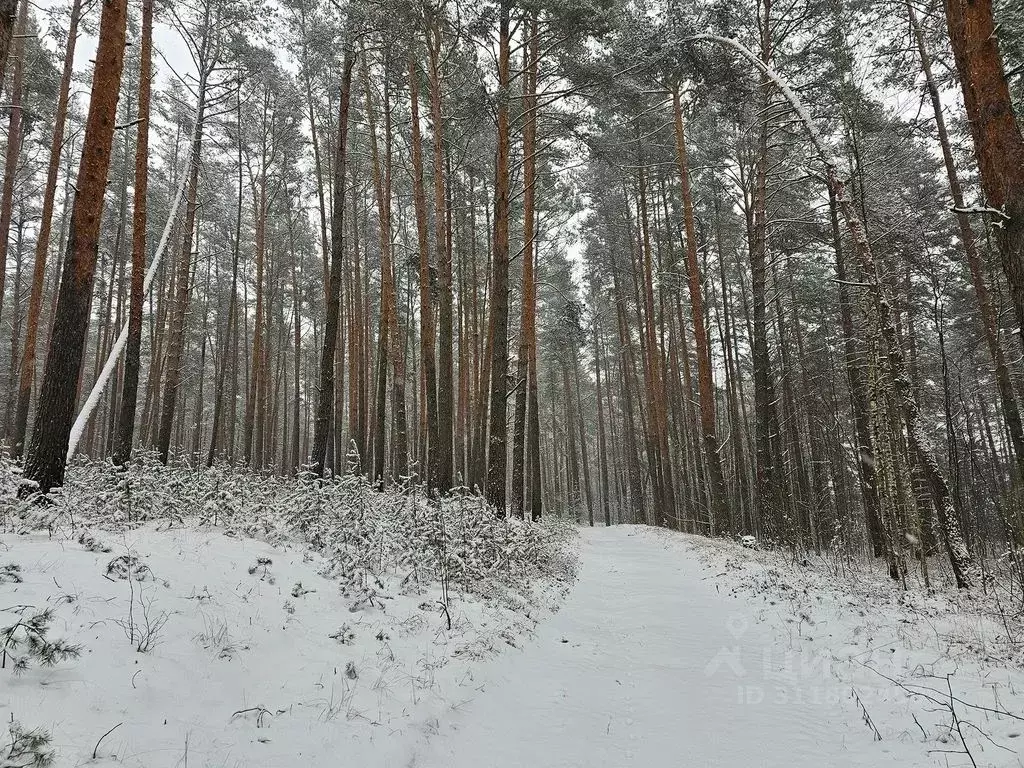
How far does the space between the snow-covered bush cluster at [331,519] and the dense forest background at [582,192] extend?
0.61 metres

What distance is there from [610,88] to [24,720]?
490 inches

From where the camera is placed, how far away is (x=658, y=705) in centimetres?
382

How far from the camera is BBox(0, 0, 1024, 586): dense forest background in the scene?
7.96m

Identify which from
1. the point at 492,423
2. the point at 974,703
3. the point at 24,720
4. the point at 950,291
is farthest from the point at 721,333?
the point at 24,720

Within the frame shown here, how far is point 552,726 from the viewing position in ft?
11.6

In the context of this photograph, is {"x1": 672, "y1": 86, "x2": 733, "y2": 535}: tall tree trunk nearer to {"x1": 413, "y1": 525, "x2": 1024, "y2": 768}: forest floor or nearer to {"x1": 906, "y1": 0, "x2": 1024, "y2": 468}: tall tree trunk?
{"x1": 906, "y1": 0, "x2": 1024, "y2": 468}: tall tree trunk

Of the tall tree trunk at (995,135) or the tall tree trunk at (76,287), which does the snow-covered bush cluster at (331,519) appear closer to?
the tall tree trunk at (76,287)

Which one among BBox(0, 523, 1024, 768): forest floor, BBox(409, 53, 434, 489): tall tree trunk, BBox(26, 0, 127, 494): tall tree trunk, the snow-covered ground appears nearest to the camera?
the snow-covered ground

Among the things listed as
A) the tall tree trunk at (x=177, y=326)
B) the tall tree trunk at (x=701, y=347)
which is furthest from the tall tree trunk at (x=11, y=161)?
the tall tree trunk at (x=701, y=347)

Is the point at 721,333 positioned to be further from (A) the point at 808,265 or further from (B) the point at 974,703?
(B) the point at 974,703

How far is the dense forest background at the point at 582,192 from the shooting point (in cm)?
796

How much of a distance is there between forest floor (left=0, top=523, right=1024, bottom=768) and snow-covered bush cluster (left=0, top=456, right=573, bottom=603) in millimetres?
417

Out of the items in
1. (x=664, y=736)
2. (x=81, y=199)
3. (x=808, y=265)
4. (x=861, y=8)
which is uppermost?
(x=861, y=8)

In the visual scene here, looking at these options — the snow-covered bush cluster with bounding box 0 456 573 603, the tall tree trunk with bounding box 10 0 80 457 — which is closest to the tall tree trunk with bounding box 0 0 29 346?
the tall tree trunk with bounding box 10 0 80 457
